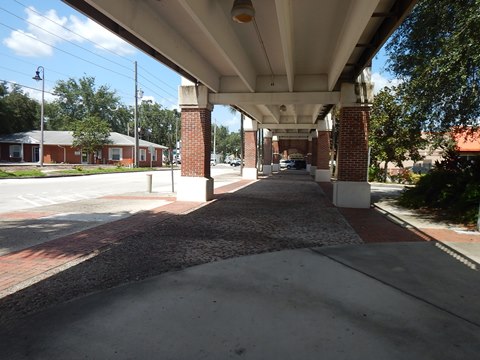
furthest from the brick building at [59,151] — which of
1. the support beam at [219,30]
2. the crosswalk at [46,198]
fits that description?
the support beam at [219,30]

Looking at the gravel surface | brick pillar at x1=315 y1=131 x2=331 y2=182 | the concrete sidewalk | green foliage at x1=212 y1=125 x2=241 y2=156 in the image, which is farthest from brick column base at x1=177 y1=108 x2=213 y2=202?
green foliage at x1=212 y1=125 x2=241 y2=156

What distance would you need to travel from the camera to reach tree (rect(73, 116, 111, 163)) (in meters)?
45.3

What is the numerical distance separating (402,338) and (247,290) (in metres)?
1.84

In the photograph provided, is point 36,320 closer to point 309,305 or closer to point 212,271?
point 212,271

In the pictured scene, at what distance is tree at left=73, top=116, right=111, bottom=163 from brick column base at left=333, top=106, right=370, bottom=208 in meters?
39.3

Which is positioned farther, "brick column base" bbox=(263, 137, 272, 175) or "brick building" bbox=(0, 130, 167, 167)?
"brick building" bbox=(0, 130, 167, 167)

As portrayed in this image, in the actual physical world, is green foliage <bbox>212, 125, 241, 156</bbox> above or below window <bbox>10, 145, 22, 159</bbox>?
above

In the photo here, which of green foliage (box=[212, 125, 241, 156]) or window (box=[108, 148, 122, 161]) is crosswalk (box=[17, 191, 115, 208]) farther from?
green foliage (box=[212, 125, 241, 156])

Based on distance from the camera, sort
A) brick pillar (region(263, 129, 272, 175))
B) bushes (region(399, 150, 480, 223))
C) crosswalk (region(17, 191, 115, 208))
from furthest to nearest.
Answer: brick pillar (region(263, 129, 272, 175)) < crosswalk (region(17, 191, 115, 208)) < bushes (region(399, 150, 480, 223))

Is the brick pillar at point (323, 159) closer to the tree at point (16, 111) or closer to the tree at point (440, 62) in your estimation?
the tree at point (440, 62)

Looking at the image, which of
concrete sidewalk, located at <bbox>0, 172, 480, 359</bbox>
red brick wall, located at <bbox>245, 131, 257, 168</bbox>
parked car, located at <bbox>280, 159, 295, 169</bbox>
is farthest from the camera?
parked car, located at <bbox>280, 159, 295, 169</bbox>

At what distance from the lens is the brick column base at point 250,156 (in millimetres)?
27859

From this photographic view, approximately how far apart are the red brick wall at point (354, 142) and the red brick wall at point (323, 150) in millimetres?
14123

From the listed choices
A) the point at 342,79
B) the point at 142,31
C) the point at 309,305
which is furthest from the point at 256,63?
the point at 309,305
